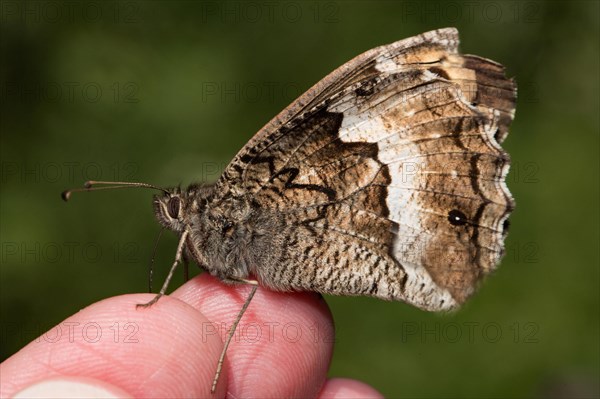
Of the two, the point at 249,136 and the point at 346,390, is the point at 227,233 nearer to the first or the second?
the point at 346,390

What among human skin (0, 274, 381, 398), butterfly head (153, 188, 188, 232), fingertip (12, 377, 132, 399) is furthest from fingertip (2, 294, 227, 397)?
butterfly head (153, 188, 188, 232)

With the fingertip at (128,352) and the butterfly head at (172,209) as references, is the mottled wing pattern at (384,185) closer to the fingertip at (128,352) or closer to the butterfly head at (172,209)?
the butterfly head at (172,209)

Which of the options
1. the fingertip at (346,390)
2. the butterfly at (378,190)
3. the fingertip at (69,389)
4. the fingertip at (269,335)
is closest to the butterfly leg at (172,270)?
the butterfly at (378,190)

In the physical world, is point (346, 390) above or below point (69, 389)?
below

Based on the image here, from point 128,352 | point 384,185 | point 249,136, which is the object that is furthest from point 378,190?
point 249,136

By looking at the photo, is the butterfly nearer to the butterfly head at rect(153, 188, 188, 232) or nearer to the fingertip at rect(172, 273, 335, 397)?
the butterfly head at rect(153, 188, 188, 232)

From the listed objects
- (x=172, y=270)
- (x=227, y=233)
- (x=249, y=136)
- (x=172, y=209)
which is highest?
(x=249, y=136)
